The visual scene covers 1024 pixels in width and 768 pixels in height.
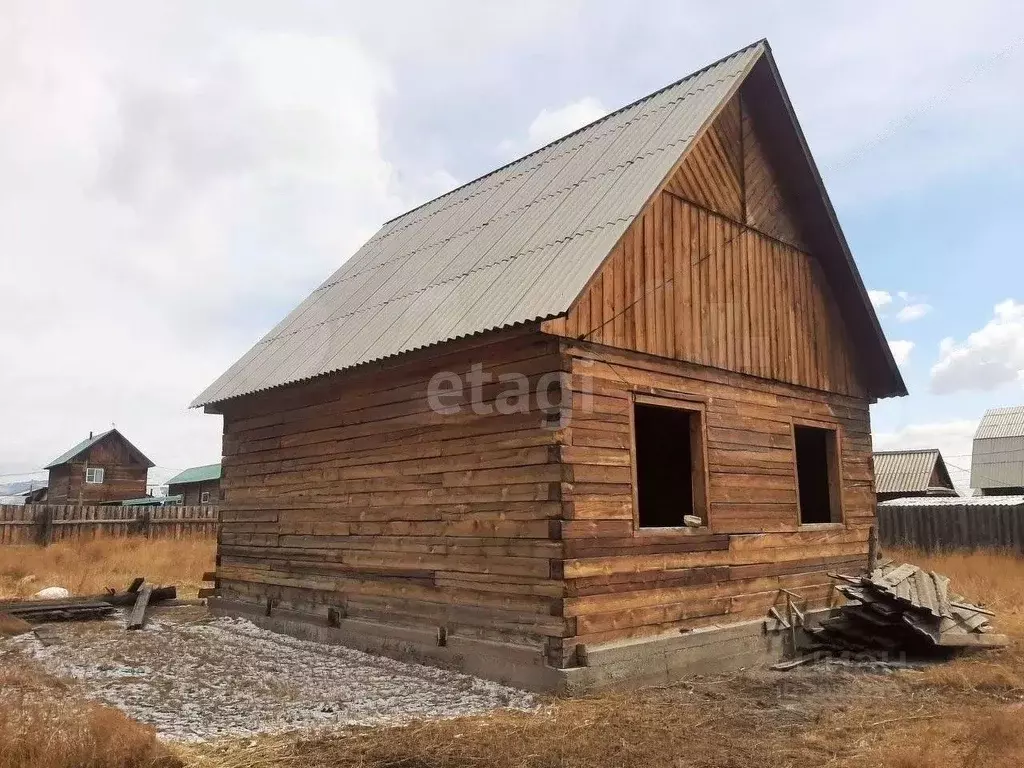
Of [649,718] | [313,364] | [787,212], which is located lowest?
[649,718]

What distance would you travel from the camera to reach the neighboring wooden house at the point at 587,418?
27.7 ft

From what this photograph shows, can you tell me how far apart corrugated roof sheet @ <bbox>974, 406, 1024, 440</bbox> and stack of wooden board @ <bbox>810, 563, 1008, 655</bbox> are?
38.3 metres

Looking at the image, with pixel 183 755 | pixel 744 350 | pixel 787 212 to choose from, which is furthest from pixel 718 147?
pixel 183 755

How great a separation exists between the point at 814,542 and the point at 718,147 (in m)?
5.61

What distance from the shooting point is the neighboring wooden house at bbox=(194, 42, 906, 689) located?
8453 millimetres

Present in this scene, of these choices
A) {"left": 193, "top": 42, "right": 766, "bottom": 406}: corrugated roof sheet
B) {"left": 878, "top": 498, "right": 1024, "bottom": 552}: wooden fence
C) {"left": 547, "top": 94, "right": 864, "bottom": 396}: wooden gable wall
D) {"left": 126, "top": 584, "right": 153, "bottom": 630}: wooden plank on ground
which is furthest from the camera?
{"left": 878, "top": 498, "right": 1024, "bottom": 552}: wooden fence

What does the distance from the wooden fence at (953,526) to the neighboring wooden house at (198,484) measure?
3543 centimetres

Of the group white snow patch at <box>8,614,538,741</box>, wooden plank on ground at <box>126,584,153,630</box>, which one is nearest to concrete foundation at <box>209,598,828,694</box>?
white snow patch at <box>8,614,538,741</box>

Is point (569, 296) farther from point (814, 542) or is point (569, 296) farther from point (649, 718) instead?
point (814, 542)

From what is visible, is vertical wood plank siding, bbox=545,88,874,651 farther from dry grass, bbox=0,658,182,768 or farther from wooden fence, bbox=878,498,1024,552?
wooden fence, bbox=878,498,1024,552

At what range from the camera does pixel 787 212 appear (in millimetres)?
12055

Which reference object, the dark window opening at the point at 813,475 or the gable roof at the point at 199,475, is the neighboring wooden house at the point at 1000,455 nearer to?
the dark window opening at the point at 813,475

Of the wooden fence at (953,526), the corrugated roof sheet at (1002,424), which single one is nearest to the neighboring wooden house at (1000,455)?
the corrugated roof sheet at (1002,424)

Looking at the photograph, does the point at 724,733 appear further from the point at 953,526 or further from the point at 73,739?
the point at 953,526
